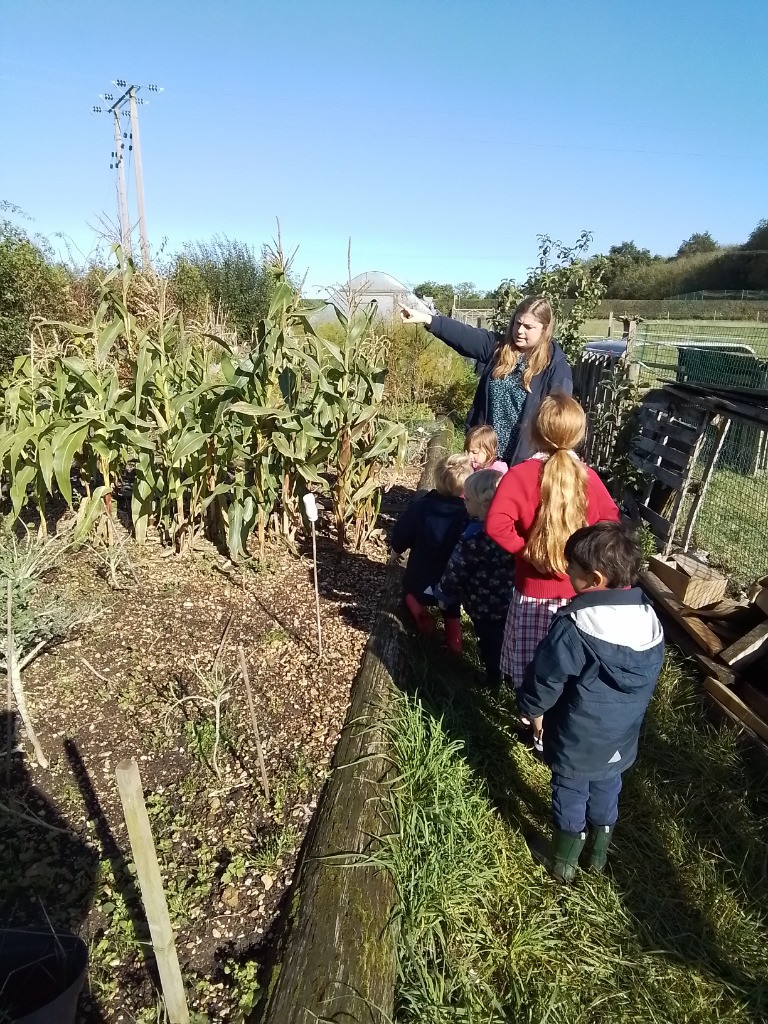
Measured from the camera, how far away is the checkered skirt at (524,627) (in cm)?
247

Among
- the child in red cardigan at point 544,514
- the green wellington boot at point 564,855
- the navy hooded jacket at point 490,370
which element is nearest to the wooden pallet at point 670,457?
the navy hooded jacket at point 490,370

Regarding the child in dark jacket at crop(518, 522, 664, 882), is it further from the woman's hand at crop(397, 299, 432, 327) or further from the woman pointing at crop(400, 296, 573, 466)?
the woman's hand at crop(397, 299, 432, 327)

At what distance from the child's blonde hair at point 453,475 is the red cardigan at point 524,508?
0.68 m

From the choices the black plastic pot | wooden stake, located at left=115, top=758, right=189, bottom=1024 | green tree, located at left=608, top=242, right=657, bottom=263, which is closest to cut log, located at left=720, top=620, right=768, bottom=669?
wooden stake, located at left=115, top=758, right=189, bottom=1024

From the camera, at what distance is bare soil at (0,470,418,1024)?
5.47 ft

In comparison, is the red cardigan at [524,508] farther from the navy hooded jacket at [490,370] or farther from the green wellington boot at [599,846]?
the green wellington boot at [599,846]

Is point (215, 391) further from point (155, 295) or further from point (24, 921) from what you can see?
point (24, 921)

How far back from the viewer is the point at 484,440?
10.3 ft

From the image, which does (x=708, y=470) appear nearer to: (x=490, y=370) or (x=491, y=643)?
(x=490, y=370)

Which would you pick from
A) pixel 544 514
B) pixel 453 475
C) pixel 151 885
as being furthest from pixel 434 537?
pixel 151 885

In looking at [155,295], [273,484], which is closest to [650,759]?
[273,484]

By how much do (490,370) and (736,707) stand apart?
2037 mm

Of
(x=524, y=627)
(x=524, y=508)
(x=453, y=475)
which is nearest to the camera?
(x=524, y=508)

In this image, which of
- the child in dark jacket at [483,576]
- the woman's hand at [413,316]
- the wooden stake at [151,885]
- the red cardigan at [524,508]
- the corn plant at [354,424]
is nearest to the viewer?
the wooden stake at [151,885]
